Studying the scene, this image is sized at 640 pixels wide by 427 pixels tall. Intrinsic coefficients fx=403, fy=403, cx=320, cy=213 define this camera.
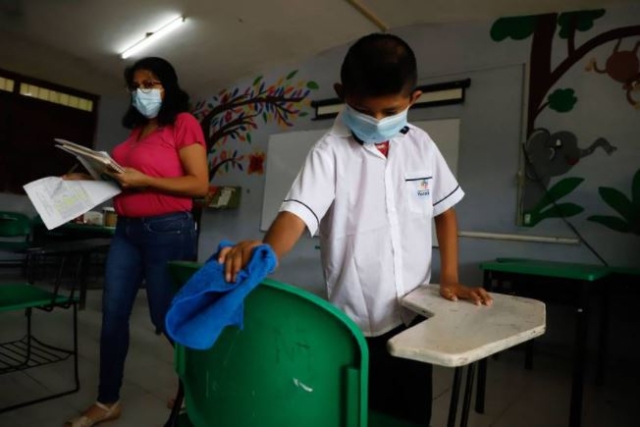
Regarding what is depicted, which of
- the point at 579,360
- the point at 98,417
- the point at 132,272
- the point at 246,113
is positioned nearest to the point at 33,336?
the point at 98,417

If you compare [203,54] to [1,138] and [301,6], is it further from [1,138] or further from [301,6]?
[1,138]

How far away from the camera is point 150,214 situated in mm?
1374

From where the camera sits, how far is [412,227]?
2.94 ft

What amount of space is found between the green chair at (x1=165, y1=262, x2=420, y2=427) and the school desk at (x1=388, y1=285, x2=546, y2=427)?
0.07 metres

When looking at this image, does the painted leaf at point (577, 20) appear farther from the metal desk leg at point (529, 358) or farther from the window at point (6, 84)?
the window at point (6, 84)

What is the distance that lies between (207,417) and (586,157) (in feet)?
10.0

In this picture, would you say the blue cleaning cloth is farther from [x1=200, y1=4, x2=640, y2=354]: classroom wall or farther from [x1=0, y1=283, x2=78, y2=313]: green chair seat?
[x1=200, y1=4, x2=640, y2=354]: classroom wall

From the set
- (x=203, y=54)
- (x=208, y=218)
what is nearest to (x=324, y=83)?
(x=203, y=54)

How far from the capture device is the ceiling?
3301mm

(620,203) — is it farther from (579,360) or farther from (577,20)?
(579,360)

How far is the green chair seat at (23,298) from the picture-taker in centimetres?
143

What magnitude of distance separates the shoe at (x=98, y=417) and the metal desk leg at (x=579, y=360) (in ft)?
5.69

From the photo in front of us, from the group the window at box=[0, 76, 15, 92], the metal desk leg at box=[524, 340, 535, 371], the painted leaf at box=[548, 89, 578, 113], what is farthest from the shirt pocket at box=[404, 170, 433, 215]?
the window at box=[0, 76, 15, 92]

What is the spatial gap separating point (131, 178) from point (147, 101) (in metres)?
0.33
